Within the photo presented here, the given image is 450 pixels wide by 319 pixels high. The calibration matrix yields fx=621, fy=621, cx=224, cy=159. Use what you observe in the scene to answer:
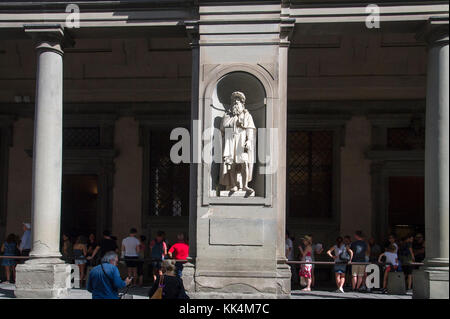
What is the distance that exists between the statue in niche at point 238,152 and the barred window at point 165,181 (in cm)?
532

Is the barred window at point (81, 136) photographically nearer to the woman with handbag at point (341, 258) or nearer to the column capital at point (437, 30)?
the woman with handbag at point (341, 258)

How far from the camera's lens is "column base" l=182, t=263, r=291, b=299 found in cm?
1140

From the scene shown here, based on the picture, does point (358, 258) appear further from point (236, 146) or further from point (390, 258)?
point (236, 146)

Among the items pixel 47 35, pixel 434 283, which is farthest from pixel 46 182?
pixel 434 283

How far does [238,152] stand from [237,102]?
981 mm

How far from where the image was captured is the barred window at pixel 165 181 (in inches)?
670

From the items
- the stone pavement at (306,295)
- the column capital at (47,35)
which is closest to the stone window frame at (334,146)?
the stone pavement at (306,295)

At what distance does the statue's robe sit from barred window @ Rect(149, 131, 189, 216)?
534 centimetres

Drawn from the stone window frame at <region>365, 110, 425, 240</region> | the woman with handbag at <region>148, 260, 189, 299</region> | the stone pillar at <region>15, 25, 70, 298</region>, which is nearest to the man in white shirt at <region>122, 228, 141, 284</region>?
the stone pillar at <region>15, 25, 70, 298</region>

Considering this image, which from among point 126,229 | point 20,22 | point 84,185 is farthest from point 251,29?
point 84,185

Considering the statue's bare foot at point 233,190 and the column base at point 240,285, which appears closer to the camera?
the column base at point 240,285

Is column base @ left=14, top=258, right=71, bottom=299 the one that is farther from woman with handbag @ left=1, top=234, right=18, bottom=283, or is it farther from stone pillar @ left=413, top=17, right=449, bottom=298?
stone pillar @ left=413, top=17, right=449, bottom=298

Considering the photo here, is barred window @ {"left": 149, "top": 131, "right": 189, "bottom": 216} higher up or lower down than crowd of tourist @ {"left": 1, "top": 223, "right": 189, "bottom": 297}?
higher up

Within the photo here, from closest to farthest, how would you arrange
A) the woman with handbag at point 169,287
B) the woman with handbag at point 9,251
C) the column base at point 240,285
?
1. the woman with handbag at point 169,287
2. the column base at point 240,285
3. the woman with handbag at point 9,251
